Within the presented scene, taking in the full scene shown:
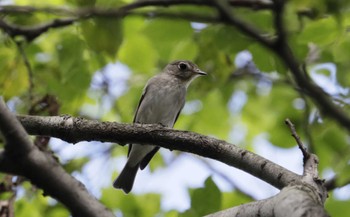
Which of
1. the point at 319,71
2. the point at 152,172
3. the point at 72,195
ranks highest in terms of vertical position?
the point at 72,195

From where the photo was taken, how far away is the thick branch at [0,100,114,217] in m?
1.90

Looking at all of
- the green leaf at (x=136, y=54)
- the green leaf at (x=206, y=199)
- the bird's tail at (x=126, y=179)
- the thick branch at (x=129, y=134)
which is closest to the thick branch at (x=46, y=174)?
the thick branch at (x=129, y=134)

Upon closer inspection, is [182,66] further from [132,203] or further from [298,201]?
[298,201]

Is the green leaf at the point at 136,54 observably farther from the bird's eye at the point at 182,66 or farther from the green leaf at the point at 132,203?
the green leaf at the point at 132,203

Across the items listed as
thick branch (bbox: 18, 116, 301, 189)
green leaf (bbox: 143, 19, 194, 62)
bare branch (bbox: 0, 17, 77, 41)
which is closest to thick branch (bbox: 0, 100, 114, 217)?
thick branch (bbox: 18, 116, 301, 189)

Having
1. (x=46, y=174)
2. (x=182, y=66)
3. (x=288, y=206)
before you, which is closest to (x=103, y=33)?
(x=288, y=206)

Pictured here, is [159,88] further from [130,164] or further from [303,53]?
[303,53]

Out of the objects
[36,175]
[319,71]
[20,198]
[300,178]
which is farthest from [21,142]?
[319,71]

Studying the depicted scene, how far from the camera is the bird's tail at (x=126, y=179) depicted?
295 inches

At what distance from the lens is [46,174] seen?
1.91 m

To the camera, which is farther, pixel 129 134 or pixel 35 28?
pixel 35 28

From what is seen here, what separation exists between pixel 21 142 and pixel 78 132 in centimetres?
167

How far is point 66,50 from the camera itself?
5.24 m

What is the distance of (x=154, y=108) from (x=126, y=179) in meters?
1.02
